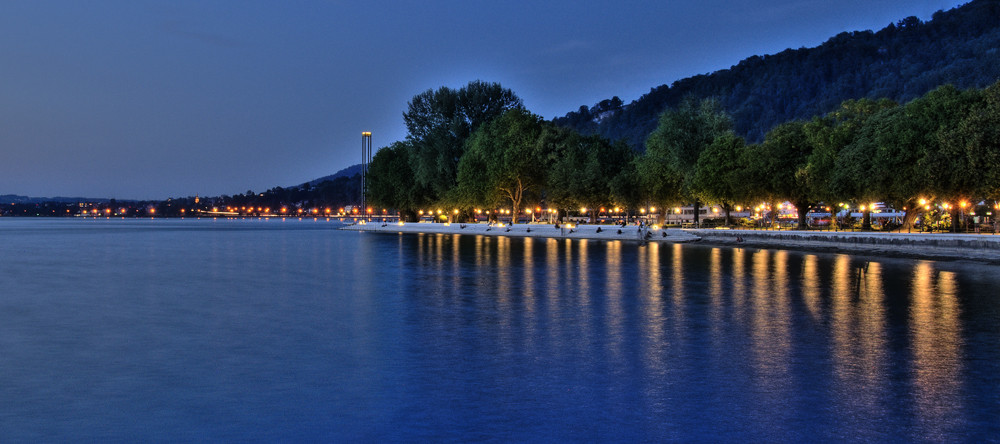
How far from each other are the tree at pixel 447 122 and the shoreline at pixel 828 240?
9.76m

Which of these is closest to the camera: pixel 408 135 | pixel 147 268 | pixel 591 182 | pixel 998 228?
pixel 147 268

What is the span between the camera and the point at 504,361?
13.5m

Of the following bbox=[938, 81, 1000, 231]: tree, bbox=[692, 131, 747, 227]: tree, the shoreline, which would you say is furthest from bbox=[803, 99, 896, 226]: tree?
bbox=[938, 81, 1000, 231]: tree

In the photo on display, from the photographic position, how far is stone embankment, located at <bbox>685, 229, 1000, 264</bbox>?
138ft

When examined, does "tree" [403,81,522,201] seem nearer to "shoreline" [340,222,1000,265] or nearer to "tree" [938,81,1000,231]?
"shoreline" [340,222,1000,265]

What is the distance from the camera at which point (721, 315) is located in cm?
1953

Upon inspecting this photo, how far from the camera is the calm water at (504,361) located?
30.9 feet

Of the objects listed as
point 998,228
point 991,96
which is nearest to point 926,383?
point 991,96

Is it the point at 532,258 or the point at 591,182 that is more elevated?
the point at 591,182

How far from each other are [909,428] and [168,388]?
10124 millimetres

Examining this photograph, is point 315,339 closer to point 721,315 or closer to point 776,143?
point 721,315

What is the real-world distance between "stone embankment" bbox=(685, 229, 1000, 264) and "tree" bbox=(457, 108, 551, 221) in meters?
29.6

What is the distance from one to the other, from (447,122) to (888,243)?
203ft

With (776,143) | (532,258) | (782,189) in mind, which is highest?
(776,143)
